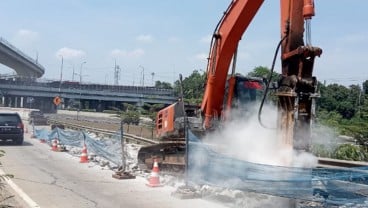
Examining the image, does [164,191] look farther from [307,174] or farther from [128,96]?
[128,96]

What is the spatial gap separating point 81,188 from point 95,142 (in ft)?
25.8

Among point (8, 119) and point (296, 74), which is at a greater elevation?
point (296, 74)

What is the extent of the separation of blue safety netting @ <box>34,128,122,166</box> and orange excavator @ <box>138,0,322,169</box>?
1.38m

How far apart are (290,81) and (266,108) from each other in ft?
12.2

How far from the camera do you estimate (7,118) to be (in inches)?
1085

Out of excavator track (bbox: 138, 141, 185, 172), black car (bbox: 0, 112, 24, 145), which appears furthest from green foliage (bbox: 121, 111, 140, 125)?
excavator track (bbox: 138, 141, 185, 172)

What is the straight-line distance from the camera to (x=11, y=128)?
1071 inches

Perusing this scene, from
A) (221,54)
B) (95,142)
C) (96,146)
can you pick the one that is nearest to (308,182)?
(221,54)

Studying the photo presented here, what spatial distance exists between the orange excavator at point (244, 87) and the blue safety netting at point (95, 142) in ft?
4.53

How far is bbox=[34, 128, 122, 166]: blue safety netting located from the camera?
17958mm

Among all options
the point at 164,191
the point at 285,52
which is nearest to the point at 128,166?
the point at 164,191

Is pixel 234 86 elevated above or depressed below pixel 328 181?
above

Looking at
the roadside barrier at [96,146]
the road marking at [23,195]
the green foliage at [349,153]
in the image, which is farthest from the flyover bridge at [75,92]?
the road marking at [23,195]

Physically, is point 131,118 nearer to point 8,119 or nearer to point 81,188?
point 8,119
